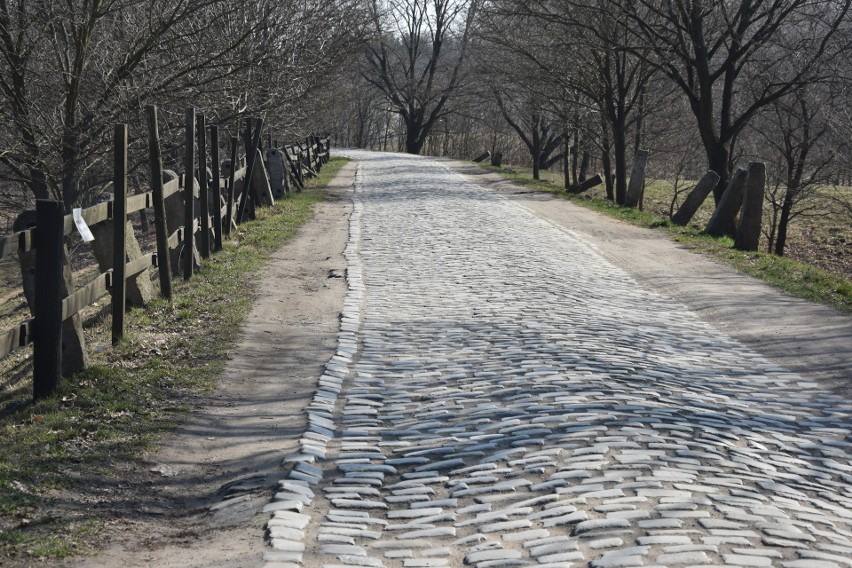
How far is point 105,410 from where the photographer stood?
6875 mm


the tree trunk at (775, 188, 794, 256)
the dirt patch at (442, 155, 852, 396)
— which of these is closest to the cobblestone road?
the dirt patch at (442, 155, 852, 396)

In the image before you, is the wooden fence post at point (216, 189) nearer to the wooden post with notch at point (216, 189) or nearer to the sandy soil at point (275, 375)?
the wooden post with notch at point (216, 189)

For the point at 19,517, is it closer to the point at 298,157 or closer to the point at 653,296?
the point at 653,296

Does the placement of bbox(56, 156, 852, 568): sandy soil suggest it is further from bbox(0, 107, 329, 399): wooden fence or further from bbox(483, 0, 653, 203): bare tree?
bbox(483, 0, 653, 203): bare tree

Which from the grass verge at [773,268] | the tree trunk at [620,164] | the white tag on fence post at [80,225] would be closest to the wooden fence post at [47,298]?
the white tag on fence post at [80,225]

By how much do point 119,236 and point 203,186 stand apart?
465 cm

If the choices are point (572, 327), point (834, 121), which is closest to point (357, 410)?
point (572, 327)

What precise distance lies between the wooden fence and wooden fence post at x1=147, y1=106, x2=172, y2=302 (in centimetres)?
1

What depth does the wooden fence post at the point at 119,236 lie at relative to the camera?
874cm

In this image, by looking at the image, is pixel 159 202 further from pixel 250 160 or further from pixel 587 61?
pixel 587 61

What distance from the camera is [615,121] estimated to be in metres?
27.4

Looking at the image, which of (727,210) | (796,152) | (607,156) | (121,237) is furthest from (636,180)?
(121,237)

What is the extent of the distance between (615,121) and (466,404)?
2155 centimetres

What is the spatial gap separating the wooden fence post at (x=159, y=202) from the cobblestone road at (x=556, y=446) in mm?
2059
